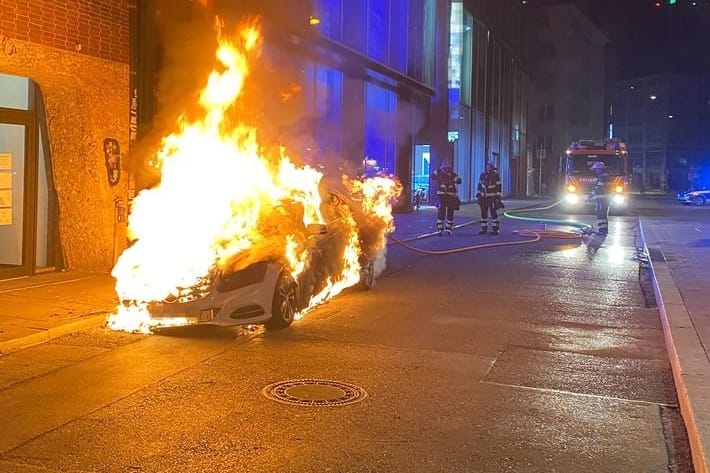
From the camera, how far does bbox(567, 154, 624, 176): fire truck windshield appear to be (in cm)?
2950

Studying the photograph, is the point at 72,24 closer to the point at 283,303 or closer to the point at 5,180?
the point at 5,180

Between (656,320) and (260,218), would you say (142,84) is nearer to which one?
(260,218)

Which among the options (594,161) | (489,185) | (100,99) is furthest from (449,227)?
(594,161)

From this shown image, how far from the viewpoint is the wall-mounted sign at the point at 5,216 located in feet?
33.4

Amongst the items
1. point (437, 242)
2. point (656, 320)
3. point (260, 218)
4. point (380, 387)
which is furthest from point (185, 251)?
point (437, 242)

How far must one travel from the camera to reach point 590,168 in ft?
96.8

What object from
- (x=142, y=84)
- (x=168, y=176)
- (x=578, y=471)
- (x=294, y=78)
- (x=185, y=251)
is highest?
(x=294, y=78)

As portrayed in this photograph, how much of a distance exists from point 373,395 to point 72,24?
23.9ft

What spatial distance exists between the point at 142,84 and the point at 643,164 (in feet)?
299

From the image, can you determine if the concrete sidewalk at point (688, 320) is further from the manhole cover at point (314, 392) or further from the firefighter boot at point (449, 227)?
the firefighter boot at point (449, 227)

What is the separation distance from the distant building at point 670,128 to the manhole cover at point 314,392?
8699 cm

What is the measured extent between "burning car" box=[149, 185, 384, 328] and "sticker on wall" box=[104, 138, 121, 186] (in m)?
3.76

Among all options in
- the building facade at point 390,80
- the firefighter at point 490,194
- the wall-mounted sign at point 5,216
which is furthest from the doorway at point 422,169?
the wall-mounted sign at point 5,216

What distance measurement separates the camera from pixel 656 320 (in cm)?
854
